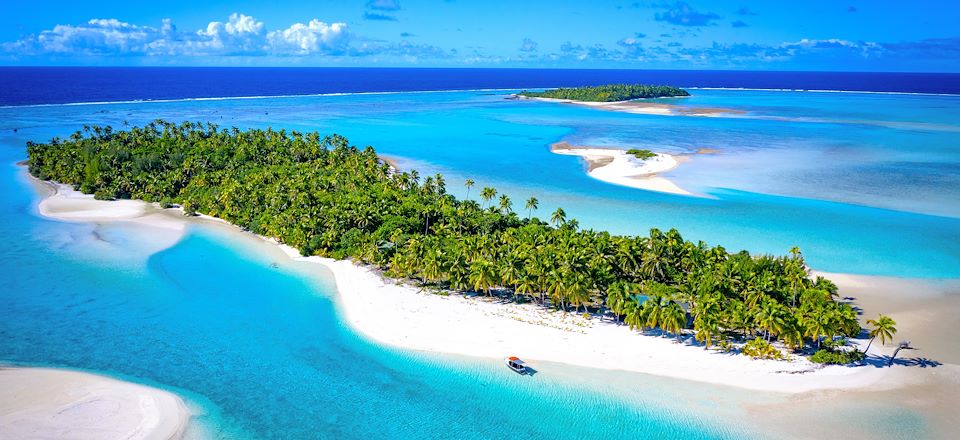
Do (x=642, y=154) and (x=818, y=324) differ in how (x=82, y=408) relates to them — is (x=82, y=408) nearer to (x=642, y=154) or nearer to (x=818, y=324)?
(x=818, y=324)

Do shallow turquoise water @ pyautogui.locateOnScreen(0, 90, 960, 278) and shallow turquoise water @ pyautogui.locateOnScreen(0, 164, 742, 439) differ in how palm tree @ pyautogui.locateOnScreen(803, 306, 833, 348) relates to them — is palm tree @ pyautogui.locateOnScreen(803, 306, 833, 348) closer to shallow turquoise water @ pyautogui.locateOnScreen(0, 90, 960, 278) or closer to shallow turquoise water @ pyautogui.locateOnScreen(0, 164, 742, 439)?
shallow turquoise water @ pyautogui.locateOnScreen(0, 164, 742, 439)

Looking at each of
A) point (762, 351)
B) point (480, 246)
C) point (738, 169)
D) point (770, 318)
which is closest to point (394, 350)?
point (480, 246)

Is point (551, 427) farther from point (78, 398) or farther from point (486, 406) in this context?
point (78, 398)

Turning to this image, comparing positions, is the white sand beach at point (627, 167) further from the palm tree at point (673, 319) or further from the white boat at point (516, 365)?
the white boat at point (516, 365)

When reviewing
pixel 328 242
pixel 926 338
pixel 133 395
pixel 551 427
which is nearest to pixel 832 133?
pixel 926 338

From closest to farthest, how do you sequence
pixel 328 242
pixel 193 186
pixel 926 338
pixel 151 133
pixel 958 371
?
pixel 958 371 → pixel 926 338 → pixel 328 242 → pixel 193 186 → pixel 151 133

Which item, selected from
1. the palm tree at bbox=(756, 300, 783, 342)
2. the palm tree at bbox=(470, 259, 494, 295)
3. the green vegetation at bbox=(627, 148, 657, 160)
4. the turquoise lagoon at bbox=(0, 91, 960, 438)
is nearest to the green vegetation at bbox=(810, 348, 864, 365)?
the palm tree at bbox=(756, 300, 783, 342)
